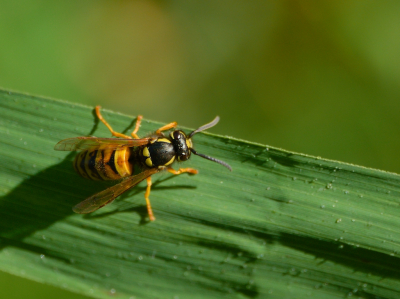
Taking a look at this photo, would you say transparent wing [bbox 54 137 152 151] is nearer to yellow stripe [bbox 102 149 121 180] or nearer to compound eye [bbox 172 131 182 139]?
yellow stripe [bbox 102 149 121 180]

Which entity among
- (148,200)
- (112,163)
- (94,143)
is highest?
(94,143)

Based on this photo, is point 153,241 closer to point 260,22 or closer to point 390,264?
point 390,264

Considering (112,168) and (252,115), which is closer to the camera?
(112,168)

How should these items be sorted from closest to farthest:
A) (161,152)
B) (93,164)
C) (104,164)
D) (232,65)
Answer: (93,164)
(104,164)
(161,152)
(232,65)

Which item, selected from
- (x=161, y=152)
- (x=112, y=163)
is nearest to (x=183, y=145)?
(x=161, y=152)

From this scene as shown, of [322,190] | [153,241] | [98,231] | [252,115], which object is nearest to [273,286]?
[322,190]

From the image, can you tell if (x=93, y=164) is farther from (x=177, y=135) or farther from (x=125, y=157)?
(x=177, y=135)

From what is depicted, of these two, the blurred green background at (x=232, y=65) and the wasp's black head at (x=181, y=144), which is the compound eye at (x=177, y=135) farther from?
the blurred green background at (x=232, y=65)

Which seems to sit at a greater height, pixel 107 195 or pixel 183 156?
pixel 183 156
